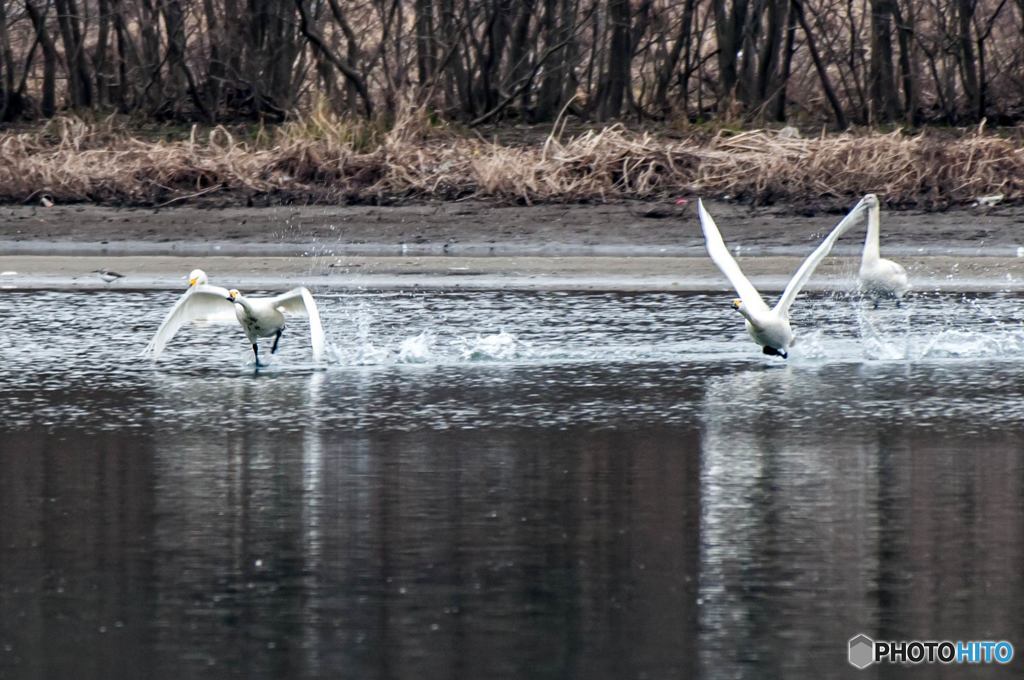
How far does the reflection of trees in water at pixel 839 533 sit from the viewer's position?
5.95m

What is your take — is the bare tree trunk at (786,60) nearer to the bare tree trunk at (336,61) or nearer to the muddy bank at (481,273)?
the bare tree trunk at (336,61)

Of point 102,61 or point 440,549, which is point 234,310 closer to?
point 440,549

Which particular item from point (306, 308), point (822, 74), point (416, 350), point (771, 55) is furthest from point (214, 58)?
point (306, 308)

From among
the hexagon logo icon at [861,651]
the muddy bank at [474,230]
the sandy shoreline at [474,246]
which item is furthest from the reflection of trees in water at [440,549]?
the muddy bank at [474,230]

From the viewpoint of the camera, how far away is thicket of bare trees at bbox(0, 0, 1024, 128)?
23828 millimetres

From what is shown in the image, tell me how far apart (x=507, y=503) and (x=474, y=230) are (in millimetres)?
11482

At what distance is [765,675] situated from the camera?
5.47m

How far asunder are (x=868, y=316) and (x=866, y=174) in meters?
6.05

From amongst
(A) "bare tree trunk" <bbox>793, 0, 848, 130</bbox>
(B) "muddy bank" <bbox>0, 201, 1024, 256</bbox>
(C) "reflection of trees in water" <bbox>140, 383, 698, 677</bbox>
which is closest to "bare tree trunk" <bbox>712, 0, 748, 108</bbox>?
(A) "bare tree trunk" <bbox>793, 0, 848, 130</bbox>

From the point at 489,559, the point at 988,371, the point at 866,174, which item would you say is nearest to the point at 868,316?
the point at 988,371

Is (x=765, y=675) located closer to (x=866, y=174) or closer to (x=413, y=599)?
(x=413, y=599)

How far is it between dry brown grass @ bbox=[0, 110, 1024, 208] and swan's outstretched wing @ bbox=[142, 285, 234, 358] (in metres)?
8.30

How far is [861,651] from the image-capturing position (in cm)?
568

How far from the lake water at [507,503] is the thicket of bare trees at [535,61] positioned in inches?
442
